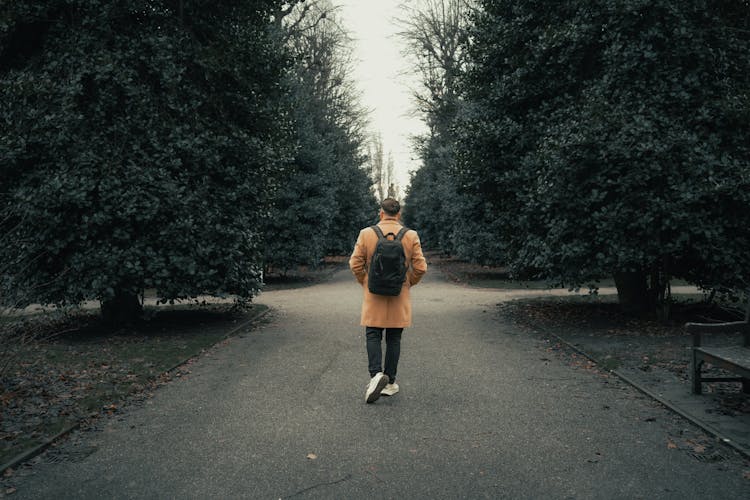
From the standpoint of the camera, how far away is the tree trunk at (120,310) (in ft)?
40.3

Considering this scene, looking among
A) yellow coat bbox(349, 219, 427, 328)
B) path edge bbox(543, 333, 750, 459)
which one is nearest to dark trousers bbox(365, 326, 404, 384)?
yellow coat bbox(349, 219, 427, 328)

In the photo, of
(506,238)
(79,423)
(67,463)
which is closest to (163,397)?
(79,423)

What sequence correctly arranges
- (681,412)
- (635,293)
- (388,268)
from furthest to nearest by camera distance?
1. (635,293)
2. (388,268)
3. (681,412)

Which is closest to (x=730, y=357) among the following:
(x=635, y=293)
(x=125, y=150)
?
(x=635, y=293)

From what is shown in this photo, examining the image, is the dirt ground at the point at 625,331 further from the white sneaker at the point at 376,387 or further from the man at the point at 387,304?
the white sneaker at the point at 376,387

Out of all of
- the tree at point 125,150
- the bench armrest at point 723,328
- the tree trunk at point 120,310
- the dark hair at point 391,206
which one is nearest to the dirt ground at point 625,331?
the bench armrest at point 723,328

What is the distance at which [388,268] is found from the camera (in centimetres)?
656

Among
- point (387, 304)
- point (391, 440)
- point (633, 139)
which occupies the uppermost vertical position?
point (633, 139)

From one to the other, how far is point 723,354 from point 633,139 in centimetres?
478

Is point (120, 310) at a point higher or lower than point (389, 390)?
higher

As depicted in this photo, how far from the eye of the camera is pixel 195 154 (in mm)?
10828

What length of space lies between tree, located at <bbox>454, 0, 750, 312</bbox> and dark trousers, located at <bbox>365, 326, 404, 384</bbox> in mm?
4859

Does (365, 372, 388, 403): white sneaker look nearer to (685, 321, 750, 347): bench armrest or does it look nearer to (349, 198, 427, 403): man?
(349, 198, 427, 403): man

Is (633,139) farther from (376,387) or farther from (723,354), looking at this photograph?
(376,387)
